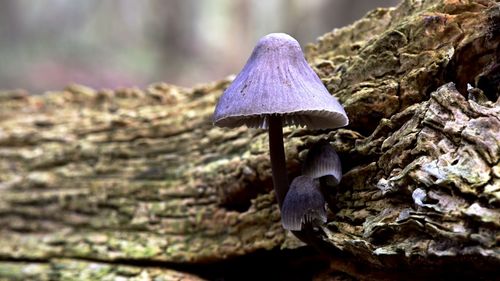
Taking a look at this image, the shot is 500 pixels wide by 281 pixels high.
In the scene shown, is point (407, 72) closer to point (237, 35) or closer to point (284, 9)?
point (284, 9)

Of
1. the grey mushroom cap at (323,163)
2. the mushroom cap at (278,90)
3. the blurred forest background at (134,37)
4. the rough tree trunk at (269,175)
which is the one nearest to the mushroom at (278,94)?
the mushroom cap at (278,90)

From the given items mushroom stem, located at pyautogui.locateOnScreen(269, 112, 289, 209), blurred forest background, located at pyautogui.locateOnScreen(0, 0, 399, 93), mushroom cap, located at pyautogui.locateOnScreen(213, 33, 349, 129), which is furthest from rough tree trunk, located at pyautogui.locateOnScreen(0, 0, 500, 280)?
blurred forest background, located at pyautogui.locateOnScreen(0, 0, 399, 93)

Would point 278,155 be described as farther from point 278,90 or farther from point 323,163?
point 278,90

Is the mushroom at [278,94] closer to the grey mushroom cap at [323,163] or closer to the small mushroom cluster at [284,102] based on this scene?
the small mushroom cluster at [284,102]

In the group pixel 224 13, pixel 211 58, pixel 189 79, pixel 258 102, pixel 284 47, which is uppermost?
pixel 224 13

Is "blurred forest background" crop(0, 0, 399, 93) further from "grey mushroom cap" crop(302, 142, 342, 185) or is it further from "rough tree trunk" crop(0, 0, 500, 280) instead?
"grey mushroom cap" crop(302, 142, 342, 185)

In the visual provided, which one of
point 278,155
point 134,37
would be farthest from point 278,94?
point 134,37

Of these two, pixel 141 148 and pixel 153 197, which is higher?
pixel 141 148

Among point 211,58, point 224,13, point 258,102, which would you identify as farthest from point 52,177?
point 224,13
